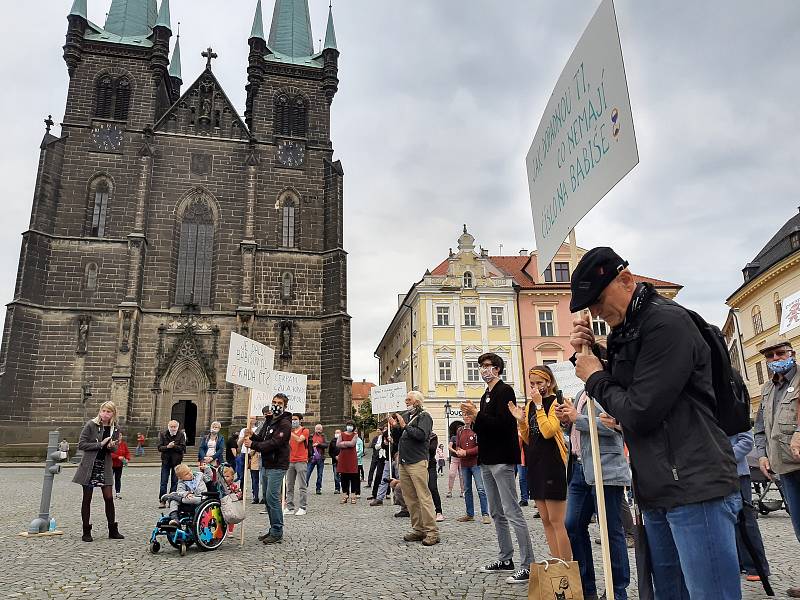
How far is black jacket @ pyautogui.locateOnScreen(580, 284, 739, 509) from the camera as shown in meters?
2.07

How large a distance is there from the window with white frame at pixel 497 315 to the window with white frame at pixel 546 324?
8.25 feet

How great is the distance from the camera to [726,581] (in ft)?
6.70

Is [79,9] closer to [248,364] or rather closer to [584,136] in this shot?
[248,364]

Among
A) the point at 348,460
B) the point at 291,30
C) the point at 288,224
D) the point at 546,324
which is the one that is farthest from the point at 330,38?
the point at 348,460

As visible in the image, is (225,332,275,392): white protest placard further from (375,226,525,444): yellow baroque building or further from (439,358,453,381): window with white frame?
(439,358,453,381): window with white frame

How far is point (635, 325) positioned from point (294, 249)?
33.9 m

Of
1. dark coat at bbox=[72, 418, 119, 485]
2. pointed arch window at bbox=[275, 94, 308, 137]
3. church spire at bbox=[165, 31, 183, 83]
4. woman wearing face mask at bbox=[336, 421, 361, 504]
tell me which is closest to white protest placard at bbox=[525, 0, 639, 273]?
dark coat at bbox=[72, 418, 119, 485]

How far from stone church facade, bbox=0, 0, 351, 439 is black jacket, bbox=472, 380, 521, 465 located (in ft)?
87.3

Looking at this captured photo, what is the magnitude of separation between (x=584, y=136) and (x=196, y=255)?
34059 mm

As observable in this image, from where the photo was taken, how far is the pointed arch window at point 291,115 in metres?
38.0

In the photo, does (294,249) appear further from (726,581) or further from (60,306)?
(726,581)

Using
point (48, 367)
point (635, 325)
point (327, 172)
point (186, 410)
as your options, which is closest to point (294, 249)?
point (327, 172)

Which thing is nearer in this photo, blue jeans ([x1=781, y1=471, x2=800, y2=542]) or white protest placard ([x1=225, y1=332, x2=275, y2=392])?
blue jeans ([x1=781, y1=471, x2=800, y2=542])

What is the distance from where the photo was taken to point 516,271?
138 feet
